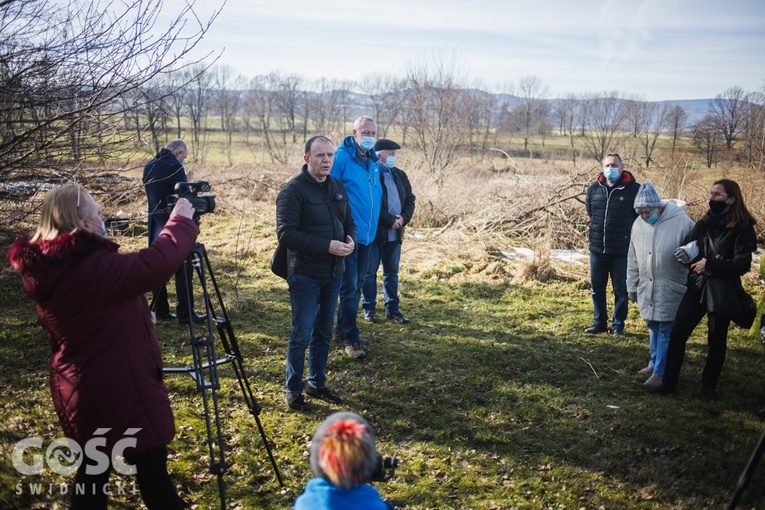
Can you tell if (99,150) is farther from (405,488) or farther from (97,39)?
(405,488)

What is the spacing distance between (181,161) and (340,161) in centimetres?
217

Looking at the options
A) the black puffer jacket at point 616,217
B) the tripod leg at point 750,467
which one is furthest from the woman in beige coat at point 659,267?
the tripod leg at point 750,467

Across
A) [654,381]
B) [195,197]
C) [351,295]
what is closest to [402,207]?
→ [351,295]

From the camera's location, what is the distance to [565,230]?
10953 mm

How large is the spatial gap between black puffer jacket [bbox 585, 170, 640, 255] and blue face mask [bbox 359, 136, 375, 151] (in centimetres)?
298

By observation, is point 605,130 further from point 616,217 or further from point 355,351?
point 355,351

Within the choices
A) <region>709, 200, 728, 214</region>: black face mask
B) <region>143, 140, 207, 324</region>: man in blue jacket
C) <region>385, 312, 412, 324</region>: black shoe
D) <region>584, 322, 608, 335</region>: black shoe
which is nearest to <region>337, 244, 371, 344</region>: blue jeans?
<region>385, 312, 412, 324</region>: black shoe

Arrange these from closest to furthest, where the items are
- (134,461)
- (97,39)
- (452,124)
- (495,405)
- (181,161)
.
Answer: (134,461) → (97,39) → (495,405) → (181,161) → (452,124)

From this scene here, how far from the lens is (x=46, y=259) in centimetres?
222

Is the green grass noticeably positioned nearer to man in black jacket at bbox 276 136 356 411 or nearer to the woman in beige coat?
the woman in beige coat

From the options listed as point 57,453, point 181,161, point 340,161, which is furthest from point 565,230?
point 57,453

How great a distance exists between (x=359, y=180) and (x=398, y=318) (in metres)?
2.30

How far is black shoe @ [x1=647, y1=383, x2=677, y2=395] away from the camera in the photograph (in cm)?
507

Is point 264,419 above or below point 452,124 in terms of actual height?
below
